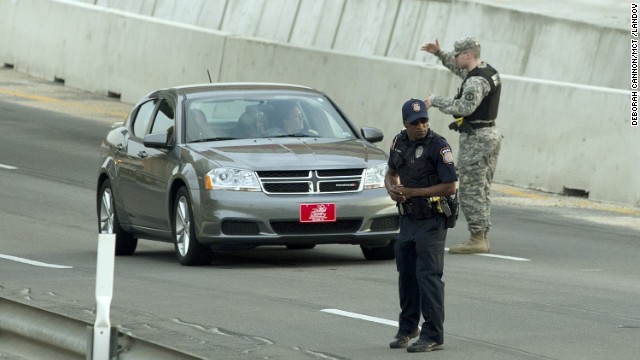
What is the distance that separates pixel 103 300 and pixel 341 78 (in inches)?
658

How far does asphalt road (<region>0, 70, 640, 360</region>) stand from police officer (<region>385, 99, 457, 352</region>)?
0.72 feet

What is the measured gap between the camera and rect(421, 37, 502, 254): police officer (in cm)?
1521

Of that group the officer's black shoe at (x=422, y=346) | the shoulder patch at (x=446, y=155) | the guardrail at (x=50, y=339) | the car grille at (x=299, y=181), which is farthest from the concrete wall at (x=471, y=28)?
the guardrail at (x=50, y=339)

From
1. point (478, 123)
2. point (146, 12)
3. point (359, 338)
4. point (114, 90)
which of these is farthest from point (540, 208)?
point (146, 12)

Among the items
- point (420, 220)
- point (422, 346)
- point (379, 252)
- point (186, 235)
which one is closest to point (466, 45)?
point (379, 252)

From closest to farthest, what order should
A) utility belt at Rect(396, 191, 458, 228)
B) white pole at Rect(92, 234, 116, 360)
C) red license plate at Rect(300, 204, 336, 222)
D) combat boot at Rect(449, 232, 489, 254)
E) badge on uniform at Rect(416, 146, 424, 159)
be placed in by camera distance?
white pole at Rect(92, 234, 116, 360), utility belt at Rect(396, 191, 458, 228), badge on uniform at Rect(416, 146, 424, 159), red license plate at Rect(300, 204, 336, 222), combat boot at Rect(449, 232, 489, 254)

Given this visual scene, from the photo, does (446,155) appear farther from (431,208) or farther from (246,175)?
(246,175)

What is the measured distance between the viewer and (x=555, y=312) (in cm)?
1152

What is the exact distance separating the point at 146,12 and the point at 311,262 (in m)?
20.4

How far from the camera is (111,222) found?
1628 centimetres

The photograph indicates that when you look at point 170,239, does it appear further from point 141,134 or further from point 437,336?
point 437,336

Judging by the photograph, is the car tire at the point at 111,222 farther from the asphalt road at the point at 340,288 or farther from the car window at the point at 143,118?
the car window at the point at 143,118

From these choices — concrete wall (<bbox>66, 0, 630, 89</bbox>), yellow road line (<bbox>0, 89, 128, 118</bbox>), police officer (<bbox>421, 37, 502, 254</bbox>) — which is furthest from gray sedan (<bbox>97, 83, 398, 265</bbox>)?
yellow road line (<bbox>0, 89, 128, 118</bbox>)

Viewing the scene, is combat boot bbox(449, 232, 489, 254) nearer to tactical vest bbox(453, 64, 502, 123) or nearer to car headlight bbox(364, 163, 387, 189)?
tactical vest bbox(453, 64, 502, 123)
